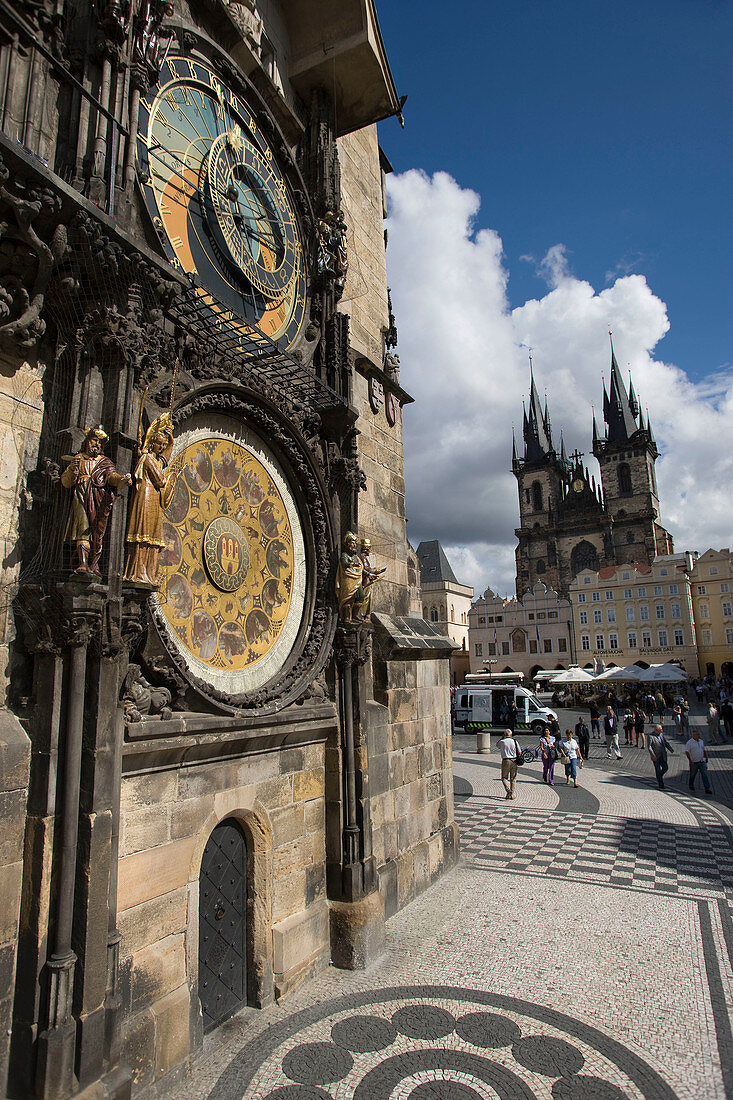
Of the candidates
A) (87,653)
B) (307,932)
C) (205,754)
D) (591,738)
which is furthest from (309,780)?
(591,738)

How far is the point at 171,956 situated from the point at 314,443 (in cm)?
467

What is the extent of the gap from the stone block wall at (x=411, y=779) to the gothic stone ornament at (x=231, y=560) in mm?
2041

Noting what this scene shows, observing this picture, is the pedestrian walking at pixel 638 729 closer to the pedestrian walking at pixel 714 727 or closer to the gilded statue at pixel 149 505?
the pedestrian walking at pixel 714 727

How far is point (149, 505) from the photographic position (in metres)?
4.08

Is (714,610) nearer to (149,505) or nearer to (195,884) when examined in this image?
(195,884)

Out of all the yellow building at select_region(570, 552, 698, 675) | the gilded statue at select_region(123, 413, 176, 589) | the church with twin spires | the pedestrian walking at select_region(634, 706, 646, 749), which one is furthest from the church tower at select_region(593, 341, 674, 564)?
the gilded statue at select_region(123, 413, 176, 589)

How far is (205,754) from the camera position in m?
4.84

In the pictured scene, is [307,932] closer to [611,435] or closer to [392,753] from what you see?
[392,753]

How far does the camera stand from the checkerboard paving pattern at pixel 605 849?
884cm

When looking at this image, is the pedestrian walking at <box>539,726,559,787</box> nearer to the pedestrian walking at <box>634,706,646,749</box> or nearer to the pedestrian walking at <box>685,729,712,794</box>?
the pedestrian walking at <box>685,729,712,794</box>

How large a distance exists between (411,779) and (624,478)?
81.7 m

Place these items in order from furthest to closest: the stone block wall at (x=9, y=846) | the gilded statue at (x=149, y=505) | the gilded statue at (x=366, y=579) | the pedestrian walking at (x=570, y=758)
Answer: the pedestrian walking at (x=570, y=758) → the gilded statue at (x=366, y=579) → the gilded statue at (x=149, y=505) → the stone block wall at (x=9, y=846)

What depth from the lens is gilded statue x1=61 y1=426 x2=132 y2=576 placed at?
12.0 ft

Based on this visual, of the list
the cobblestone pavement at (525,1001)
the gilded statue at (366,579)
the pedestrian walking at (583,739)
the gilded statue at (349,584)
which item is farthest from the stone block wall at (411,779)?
the pedestrian walking at (583,739)
